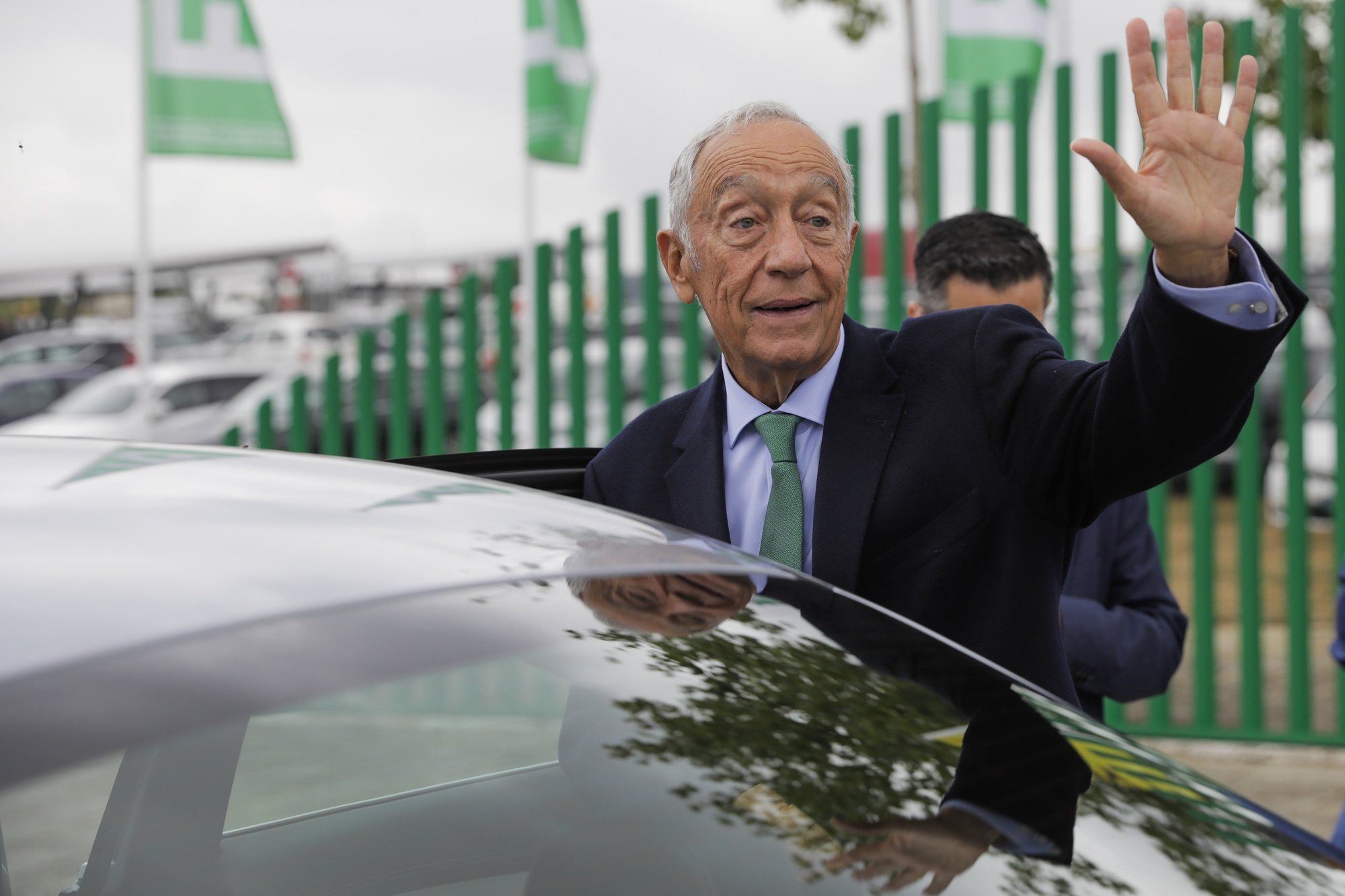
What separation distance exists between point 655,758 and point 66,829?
0.50 meters

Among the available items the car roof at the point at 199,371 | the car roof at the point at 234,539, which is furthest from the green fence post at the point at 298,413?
the car roof at the point at 199,371

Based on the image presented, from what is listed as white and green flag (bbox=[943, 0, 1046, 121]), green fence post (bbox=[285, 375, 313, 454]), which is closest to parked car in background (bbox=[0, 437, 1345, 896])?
green fence post (bbox=[285, 375, 313, 454])

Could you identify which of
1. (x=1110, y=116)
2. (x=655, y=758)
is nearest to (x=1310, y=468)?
(x=1110, y=116)

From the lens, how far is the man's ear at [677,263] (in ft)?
8.14

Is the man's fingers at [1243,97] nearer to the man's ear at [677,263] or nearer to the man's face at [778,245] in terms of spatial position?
A: the man's face at [778,245]

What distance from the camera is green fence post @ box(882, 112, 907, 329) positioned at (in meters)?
6.18

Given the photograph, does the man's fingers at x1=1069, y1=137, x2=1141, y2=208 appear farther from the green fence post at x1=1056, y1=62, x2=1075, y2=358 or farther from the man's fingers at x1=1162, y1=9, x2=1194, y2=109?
the green fence post at x1=1056, y1=62, x2=1075, y2=358

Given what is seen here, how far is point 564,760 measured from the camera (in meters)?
1.50

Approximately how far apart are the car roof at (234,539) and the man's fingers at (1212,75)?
32.0 inches

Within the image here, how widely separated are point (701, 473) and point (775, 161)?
1.52 feet

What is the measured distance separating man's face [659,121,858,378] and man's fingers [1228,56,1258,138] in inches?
22.6

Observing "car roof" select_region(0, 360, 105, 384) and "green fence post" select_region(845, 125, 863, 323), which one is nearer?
"green fence post" select_region(845, 125, 863, 323)

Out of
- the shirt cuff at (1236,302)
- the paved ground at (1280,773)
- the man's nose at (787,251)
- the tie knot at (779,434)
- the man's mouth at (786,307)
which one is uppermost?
the man's nose at (787,251)

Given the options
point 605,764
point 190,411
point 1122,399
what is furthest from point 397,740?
point 190,411
